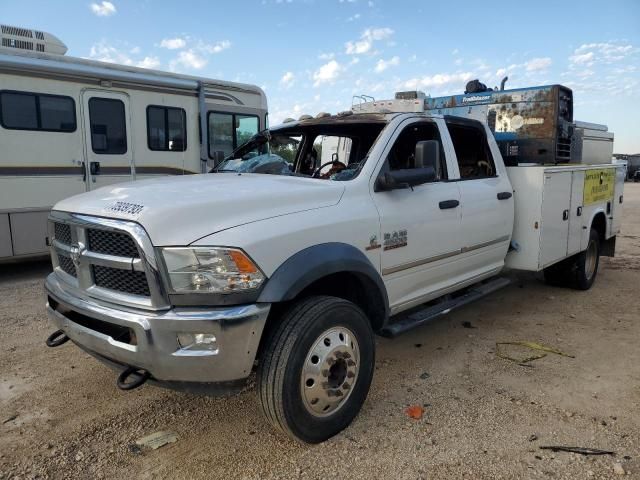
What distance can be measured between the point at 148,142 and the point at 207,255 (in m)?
6.03

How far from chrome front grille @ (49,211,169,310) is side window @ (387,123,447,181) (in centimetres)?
212

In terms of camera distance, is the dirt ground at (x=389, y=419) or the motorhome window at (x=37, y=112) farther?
the motorhome window at (x=37, y=112)

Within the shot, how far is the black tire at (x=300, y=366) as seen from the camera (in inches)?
106

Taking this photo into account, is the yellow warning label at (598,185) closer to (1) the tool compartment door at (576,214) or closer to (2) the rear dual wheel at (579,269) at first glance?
(1) the tool compartment door at (576,214)

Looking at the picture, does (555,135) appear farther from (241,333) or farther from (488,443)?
(241,333)

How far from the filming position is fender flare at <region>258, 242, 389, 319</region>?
2660mm

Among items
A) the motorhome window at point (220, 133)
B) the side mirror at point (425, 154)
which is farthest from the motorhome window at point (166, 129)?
the side mirror at point (425, 154)

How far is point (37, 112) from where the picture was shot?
6.82 m

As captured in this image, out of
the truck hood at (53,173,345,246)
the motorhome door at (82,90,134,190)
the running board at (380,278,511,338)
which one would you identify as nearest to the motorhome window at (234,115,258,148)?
the motorhome door at (82,90,134,190)

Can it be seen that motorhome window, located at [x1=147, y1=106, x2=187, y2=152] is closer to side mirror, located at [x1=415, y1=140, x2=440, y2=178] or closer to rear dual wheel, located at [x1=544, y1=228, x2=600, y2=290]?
side mirror, located at [x1=415, y1=140, x2=440, y2=178]

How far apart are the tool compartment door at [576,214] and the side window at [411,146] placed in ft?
7.13

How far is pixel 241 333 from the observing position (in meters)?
2.54

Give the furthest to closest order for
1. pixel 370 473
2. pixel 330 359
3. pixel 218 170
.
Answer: pixel 218 170, pixel 330 359, pixel 370 473

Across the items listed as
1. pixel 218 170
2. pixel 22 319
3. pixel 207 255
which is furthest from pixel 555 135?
pixel 22 319
